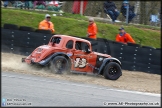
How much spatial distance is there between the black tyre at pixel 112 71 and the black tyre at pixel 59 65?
5.15 feet

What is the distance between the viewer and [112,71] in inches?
606

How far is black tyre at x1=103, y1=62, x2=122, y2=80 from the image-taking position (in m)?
15.2

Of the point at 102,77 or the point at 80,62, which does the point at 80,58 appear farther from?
the point at 102,77

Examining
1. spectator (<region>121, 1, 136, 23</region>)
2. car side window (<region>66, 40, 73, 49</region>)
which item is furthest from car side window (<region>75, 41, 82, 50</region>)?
spectator (<region>121, 1, 136, 23</region>)

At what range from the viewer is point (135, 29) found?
902 inches

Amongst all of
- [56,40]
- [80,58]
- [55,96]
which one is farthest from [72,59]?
[55,96]

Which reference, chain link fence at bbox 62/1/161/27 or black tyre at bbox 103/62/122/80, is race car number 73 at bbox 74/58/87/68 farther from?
chain link fence at bbox 62/1/161/27

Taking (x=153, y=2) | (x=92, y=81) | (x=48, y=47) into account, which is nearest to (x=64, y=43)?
(x=48, y=47)

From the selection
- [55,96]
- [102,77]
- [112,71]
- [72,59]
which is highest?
[72,59]

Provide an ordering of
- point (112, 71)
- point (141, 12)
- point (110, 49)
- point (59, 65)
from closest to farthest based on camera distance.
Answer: point (59, 65) → point (112, 71) → point (110, 49) → point (141, 12)

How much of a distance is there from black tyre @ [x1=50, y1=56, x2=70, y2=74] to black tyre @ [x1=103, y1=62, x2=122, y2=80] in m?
1.57

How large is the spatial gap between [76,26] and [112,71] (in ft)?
23.1

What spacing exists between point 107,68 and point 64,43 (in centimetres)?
184

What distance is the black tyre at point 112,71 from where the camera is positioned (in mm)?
15195
